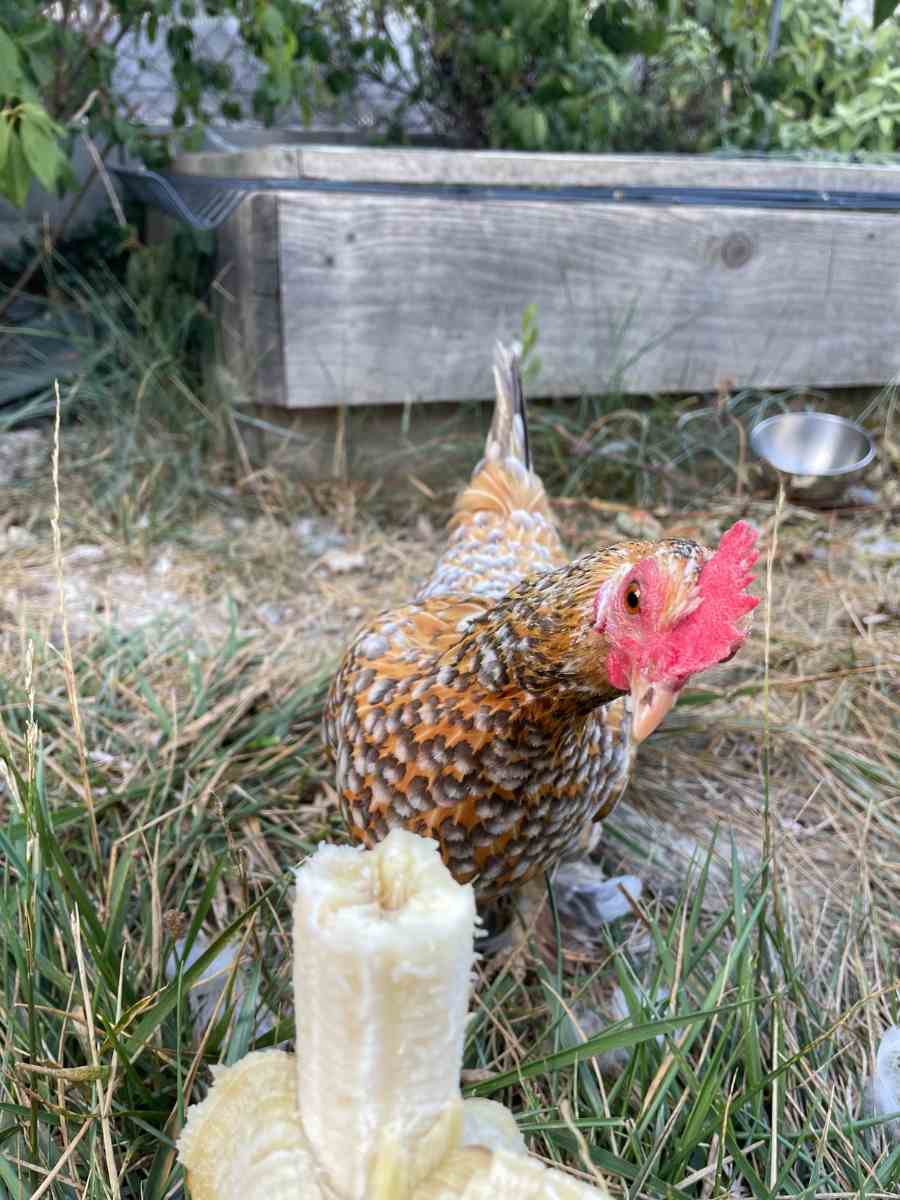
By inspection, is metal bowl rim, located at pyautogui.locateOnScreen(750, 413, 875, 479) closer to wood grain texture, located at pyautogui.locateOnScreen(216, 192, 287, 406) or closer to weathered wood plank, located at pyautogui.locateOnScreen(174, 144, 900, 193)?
weathered wood plank, located at pyautogui.locateOnScreen(174, 144, 900, 193)

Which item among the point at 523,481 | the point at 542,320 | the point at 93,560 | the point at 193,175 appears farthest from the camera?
the point at 193,175

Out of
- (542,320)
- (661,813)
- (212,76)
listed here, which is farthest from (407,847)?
(212,76)

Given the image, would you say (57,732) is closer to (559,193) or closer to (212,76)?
(559,193)

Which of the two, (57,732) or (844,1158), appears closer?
(844,1158)

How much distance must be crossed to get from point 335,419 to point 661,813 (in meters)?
1.59

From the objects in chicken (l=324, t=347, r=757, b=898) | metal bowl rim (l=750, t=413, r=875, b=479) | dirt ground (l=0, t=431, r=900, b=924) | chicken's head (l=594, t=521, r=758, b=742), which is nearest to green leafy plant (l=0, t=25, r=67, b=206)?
dirt ground (l=0, t=431, r=900, b=924)

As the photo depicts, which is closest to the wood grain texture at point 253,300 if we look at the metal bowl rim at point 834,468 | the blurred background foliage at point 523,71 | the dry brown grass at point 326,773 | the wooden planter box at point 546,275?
the wooden planter box at point 546,275

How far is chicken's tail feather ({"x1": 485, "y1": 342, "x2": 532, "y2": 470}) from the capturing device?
6.73ft

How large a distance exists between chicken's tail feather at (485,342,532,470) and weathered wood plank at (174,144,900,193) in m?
0.94

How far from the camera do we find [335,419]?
2.82 meters

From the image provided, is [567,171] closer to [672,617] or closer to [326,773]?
[326,773]

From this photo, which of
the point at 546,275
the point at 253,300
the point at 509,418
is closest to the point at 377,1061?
the point at 509,418

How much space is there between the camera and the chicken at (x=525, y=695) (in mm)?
988

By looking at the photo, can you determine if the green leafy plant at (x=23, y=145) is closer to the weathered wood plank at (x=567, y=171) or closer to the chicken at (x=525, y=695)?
the weathered wood plank at (x=567, y=171)
